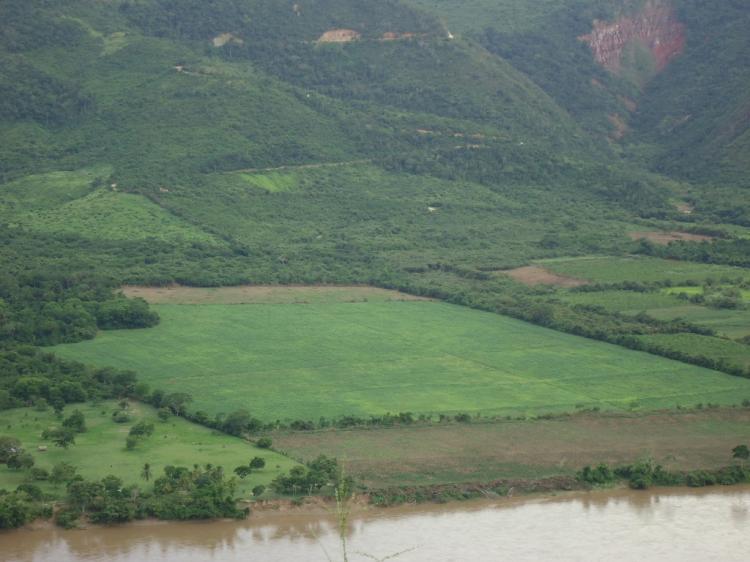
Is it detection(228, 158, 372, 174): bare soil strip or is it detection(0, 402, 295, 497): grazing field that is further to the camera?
detection(228, 158, 372, 174): bare soil strip

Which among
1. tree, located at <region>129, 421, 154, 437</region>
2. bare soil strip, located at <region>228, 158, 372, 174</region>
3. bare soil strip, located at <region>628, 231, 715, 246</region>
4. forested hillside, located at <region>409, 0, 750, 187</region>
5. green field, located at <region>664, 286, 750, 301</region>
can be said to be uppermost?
forested hillside, located at <region>409, 0, 750, 187</region>

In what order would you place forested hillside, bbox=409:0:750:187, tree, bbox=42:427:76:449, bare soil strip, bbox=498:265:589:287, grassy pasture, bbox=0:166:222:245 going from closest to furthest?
tree, bbox=42:427:76:449 → bare soil strip, bbox=498:265:589:287 → grassy pasture, bbox=0:166:222:245 → forested hillside, bbox=409:0:750:187

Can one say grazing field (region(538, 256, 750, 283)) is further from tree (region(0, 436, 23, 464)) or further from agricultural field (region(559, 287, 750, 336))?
tree (region(0, 436, 23, 464))

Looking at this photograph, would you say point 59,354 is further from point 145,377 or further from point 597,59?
point 597,59

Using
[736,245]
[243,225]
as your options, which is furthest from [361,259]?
[736,245]

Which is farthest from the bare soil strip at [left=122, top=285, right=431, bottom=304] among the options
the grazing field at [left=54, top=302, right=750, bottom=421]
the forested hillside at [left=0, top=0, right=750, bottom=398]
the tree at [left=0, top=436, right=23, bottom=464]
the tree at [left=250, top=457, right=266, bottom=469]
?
the tree at [left=250, top=457, right=266, bottom=469]

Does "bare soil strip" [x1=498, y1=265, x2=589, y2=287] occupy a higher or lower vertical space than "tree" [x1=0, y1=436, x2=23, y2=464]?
higher
